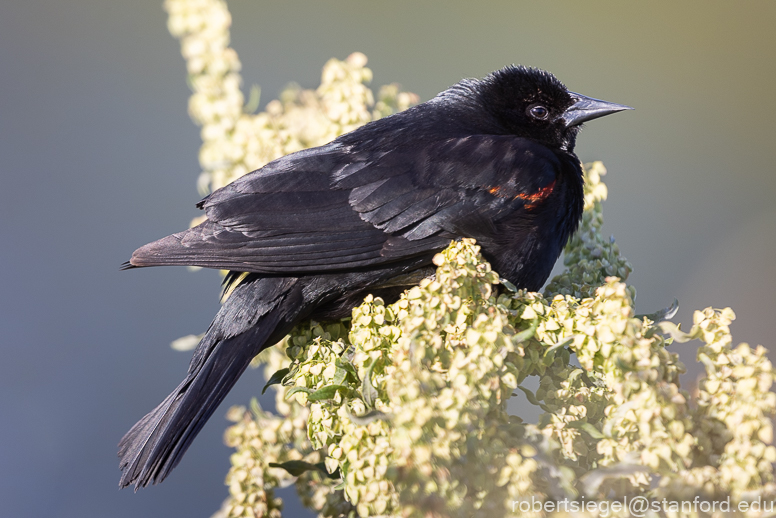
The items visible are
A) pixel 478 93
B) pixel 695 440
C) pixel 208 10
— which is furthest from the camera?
pixel 478 93

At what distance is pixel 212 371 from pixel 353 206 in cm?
51

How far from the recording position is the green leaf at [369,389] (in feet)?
3.29

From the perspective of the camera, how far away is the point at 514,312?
3.67 feet

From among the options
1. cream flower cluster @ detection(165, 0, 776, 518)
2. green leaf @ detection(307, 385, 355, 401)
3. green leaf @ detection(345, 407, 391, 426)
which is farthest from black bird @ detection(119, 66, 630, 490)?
green leaf @ detection(345, 407, 391, 426)

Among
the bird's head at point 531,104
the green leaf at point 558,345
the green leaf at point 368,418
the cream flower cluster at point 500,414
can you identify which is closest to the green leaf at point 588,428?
the cream flower cluster at point 500,414

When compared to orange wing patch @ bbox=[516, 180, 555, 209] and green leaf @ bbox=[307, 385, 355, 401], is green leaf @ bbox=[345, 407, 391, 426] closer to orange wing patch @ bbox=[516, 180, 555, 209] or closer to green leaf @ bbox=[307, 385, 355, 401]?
green leaf @ bbox=[307, 385, 355, 401]

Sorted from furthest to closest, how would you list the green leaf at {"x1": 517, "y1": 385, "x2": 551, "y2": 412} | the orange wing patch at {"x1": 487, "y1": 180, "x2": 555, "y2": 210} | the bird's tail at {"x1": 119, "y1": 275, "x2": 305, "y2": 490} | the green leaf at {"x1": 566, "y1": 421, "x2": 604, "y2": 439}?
the orange wing patch at {"x1": 487, "y1": 180, "x2": 555, "y2": 210} < the bird's tail at {"x1": 119, "y1": 275, "x2": 305, "y2": 490} < the green leaf at {"x1": 517, "y1": 385, "x2": 551, "y2": 412} < the green leaf at {"x1": 566, "y1": 421, "x2": 604, "y2": 439}

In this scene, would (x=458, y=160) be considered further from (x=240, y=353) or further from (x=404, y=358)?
(x=404, y=358)

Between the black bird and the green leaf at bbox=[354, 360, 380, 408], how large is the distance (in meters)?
0.50

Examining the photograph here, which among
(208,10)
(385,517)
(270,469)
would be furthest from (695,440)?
(208,10)

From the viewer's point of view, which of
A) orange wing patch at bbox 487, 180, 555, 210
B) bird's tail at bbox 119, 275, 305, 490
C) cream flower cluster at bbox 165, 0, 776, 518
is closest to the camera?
cream flower cluster at bbox 165, 0, 776, 518

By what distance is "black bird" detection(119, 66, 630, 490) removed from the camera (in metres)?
1.43

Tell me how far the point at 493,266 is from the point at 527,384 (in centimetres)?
49

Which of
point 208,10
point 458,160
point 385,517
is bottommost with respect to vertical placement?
point 385,517
